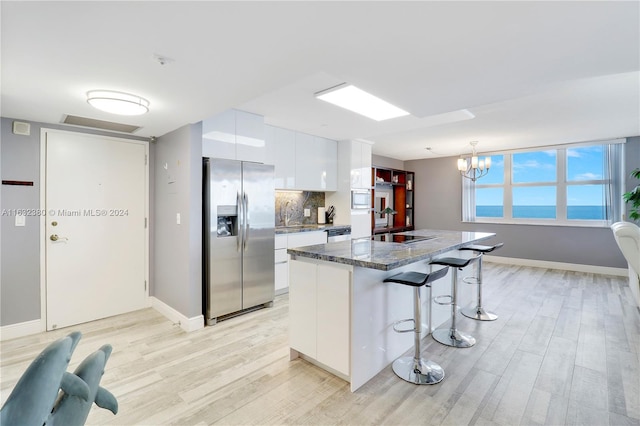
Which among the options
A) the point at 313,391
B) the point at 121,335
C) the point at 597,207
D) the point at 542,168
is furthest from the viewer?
the point at 542,168

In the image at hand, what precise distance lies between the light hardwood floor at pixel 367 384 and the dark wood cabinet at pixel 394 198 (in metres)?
3.61

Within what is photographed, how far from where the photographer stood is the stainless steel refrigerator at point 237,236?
329cm

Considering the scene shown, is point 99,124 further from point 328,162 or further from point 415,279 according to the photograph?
point 415,279

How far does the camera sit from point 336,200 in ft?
17.5

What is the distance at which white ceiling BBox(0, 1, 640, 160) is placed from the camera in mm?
1413

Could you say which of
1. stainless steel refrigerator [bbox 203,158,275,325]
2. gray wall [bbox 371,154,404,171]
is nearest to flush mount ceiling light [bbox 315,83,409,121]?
stainless steel refrigerator [bbox 203,158,275,325]

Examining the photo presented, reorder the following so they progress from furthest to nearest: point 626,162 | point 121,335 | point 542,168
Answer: point 542,168, point 626,162, point 121,335

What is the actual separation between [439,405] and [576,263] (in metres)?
5.64

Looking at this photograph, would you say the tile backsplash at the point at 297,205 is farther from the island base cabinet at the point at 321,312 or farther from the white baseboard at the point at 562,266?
the white baseboard at the point at 562,266

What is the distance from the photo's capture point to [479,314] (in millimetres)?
3512

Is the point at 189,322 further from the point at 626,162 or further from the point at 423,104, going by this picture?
the point at 626,162

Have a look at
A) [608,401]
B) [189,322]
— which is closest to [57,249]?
[189,322]

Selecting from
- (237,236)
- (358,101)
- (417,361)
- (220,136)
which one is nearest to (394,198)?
(358,101)

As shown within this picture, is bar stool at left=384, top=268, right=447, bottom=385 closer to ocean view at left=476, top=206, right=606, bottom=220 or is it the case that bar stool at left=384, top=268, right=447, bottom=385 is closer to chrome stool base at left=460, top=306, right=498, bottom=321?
chrome stool base at left=460, top=306, right=498, bottom=321
